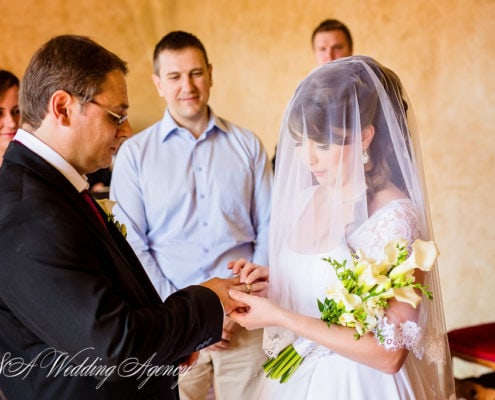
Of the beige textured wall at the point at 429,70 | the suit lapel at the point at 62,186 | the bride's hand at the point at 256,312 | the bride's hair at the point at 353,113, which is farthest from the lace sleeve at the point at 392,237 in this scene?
the beige textured wall at the point at 429,70

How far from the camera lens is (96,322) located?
1.53 m

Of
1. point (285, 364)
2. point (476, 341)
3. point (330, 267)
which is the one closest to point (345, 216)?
point (330, 267)

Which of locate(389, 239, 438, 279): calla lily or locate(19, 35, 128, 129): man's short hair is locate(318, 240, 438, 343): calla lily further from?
locate(19, 35, 128, 129): man's short hair

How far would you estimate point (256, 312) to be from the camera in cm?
206

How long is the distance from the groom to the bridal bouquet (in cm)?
34

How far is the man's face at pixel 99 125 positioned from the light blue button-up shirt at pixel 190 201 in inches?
50.9

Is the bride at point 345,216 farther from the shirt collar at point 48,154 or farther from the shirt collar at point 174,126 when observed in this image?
the shirt collar at point 174,126

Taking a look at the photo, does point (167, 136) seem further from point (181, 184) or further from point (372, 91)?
point (372, 91)

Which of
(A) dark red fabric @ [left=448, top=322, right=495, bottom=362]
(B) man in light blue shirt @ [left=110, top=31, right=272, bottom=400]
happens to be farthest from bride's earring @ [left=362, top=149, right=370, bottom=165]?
(A) dark red fabric @ [left=448, top=322, right=495, bottom=362]

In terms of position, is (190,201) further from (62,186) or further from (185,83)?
A: (62,186)

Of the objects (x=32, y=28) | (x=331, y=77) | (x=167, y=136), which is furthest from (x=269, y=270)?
(x=32, y=28)

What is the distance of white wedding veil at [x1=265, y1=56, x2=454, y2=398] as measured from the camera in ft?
6.81

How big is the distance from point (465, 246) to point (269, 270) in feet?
8.30

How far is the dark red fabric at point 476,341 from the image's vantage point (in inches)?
129
